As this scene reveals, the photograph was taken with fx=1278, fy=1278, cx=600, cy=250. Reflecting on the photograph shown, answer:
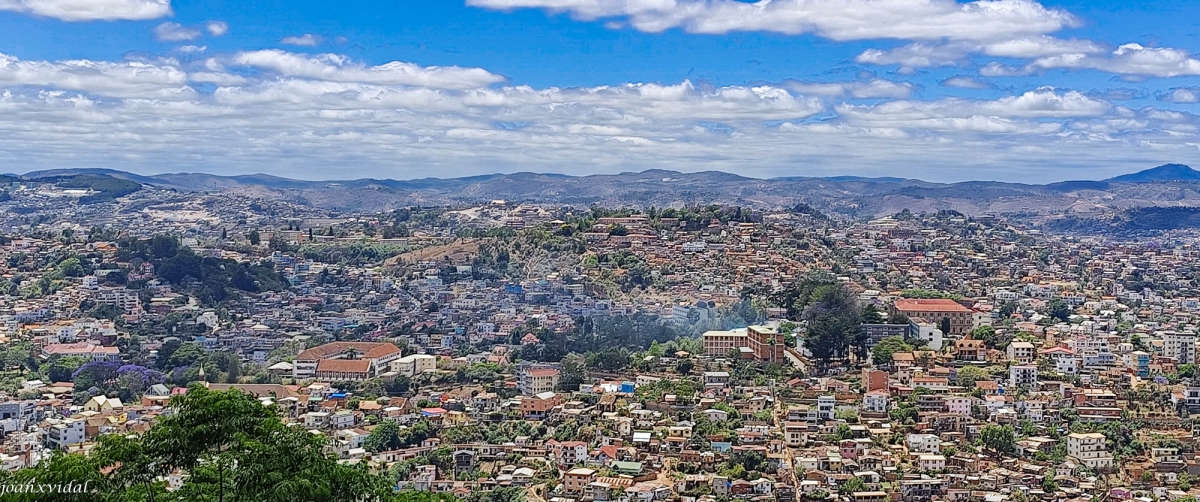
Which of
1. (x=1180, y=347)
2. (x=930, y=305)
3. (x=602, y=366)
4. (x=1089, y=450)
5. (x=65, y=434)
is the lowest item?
(x=65, y=434)

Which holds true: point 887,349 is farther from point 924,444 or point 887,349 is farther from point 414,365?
point 414,365

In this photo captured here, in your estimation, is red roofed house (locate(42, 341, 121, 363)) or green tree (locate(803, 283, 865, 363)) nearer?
green tree (locate(803, 283, 865, 363))

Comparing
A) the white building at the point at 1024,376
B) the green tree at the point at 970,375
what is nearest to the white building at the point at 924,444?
the green tree at the point at 970,375

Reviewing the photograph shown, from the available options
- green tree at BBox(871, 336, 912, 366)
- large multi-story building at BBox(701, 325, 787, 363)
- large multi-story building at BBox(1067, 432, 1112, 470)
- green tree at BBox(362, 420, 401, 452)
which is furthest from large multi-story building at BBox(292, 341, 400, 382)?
large multi-story building at BBox(1067, 432, 1112, 470)

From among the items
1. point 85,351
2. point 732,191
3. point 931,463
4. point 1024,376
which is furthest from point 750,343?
point 732,191

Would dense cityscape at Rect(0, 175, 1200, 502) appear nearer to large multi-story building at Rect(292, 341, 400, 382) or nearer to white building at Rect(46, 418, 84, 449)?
large multi-story building at Rect(292, 341, 400, 382)

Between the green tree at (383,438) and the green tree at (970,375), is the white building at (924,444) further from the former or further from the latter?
the green tree at (383,438)
